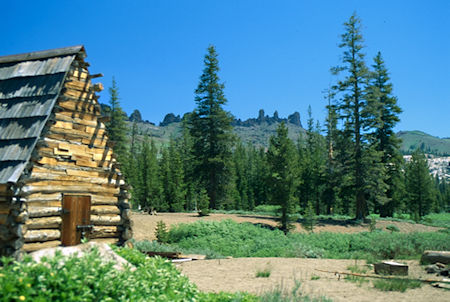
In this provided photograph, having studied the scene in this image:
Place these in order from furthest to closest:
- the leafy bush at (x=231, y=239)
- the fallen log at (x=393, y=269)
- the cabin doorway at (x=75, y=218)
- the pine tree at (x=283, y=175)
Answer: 1. the pine tree at (x=283, y=175)
2. the leafy bush at (x=231, y=239)
3. the cabin doorway at (x=75, y=218)
4. the fallen log at (x=393, y=269)

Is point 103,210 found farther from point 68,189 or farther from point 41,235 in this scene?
point 41,235

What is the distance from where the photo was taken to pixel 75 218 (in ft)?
37.7

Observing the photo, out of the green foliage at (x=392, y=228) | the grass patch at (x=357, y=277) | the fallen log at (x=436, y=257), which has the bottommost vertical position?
the green foliage at (x=392, y=228)

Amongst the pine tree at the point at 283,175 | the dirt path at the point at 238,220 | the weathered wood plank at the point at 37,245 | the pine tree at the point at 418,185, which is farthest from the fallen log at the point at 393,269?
the pine tree at the point at 418,185

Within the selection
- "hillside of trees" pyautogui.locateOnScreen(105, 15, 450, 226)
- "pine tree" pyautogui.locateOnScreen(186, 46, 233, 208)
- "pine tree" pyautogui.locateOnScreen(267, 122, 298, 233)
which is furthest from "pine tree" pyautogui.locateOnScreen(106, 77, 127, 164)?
"pine tree" pyautogui.locateOnScreen(267, 122, 298, 233)

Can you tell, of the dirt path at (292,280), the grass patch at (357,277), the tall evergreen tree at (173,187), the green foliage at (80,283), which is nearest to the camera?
the green foliage at (80,283)

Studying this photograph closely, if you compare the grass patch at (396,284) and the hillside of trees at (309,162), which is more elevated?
the hillside of trees at (309,162)

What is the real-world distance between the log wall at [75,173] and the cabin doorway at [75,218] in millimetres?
168

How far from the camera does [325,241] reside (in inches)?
749

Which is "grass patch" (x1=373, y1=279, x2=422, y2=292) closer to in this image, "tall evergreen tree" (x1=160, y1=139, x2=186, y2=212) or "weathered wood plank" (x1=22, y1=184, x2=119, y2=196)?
"weathered wood plank" (x1=22, y1=184, x2=119, y2=196)

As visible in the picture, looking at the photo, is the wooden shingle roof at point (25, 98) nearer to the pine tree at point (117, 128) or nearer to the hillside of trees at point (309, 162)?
the hillside of trees at point (309, 162)

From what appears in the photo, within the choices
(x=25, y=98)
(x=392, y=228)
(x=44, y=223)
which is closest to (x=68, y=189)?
(x=44, y=223)

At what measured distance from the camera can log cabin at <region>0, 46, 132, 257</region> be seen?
391 inches

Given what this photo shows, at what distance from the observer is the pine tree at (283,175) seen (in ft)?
75.2
